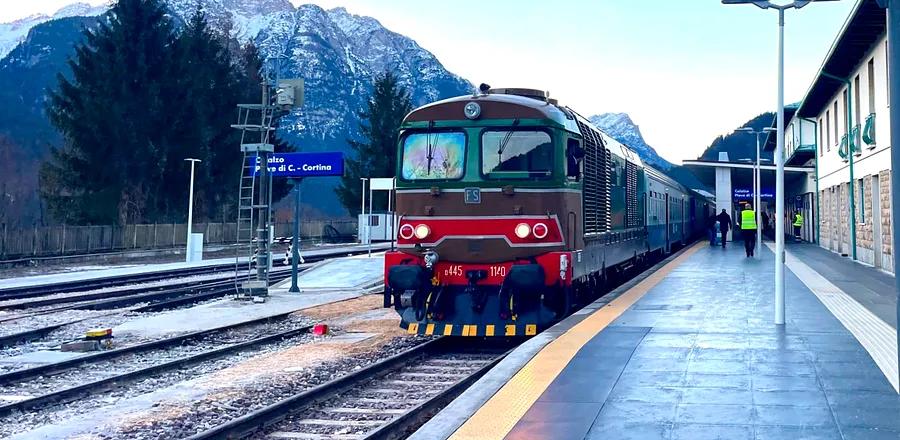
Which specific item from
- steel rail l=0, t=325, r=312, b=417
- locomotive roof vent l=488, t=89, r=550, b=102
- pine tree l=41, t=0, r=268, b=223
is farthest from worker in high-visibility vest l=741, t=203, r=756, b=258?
pine tree l=41, t=0, r=268, b=223

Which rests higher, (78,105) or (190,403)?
(78,105)

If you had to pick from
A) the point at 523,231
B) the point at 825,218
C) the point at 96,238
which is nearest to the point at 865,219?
the point at 825,218

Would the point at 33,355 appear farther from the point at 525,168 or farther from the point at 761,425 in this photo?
the point at 761,425

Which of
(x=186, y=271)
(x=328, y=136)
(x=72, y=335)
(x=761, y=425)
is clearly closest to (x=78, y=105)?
(x=186, y=271)

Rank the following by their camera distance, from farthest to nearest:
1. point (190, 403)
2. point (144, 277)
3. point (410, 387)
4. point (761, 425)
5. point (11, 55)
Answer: point (11, 55), point (144, 277), point (410, 387), point (190, 403), point (761, 425)

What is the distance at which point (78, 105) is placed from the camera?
132 ft

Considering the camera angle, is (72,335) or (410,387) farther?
(72,335)

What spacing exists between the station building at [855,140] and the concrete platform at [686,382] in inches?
372

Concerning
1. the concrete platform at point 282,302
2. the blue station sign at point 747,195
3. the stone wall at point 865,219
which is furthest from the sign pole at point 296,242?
the blue station sign at point 747,195

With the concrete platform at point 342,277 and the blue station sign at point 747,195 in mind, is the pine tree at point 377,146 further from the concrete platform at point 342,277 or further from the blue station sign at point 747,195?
the concrete platform at point 342,277

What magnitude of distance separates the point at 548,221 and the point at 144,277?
18743 mm

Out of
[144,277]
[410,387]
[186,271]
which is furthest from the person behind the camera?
[186,271]

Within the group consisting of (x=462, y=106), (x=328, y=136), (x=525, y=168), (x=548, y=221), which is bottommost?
(x=548, y=221)

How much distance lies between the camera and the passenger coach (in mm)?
10414
